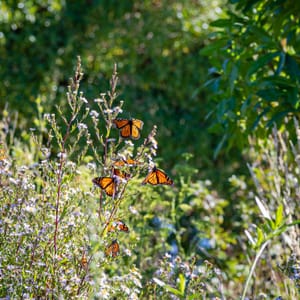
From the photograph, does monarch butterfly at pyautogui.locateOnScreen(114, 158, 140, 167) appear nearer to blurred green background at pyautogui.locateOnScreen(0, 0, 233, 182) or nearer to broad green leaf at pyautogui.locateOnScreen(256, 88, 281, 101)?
broad green leaf at pyautogui.locateOnScreen(256, 88, 281, 101)

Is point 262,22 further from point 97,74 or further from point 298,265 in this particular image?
point 97,74

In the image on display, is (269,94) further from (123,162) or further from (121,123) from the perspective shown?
(123,162)

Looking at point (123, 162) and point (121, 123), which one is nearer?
point (123, 162)

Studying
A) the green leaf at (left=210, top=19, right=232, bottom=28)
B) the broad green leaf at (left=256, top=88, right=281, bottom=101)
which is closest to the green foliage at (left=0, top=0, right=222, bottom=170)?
the green leaf at (left=210, top=19, right=232, bottom=28)

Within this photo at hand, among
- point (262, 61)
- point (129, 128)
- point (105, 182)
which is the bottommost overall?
point (105, 182)

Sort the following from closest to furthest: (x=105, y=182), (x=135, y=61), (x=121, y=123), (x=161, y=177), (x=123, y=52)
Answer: (x=105, y=182)
(x=161, y=177)
(x=121, y=123)
(x=135, y=61)
(x=123, y=52)

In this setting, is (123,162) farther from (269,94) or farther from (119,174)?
(269,94)

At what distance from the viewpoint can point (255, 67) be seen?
302 centimetres

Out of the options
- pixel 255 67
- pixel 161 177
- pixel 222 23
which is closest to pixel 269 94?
pixel 255 67

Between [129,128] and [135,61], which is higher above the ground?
[135,61]

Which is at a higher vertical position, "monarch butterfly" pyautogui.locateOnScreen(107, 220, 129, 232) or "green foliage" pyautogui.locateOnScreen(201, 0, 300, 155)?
"green foliage" pyautogui.locateOnScreen(201, 0, 300, 155)

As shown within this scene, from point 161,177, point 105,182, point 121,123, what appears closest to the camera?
point 105,182

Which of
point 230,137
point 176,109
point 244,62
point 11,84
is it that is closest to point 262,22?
point 244,62

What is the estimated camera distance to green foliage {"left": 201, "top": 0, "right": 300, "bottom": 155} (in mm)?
3045
